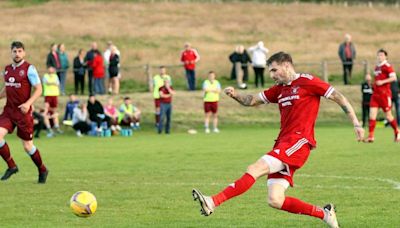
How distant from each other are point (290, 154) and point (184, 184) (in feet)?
19.6

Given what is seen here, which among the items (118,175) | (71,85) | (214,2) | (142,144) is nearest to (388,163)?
(118,175)

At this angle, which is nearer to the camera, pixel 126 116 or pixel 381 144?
pixel 381 144

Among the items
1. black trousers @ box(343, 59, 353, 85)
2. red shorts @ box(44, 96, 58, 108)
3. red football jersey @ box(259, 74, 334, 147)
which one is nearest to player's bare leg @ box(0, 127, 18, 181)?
red football jersey @ box(259, 74, 334, 147)

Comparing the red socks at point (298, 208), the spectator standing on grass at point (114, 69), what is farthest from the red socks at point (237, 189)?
the spectator standing on grass at point (114, 69)

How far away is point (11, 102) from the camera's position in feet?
56.9

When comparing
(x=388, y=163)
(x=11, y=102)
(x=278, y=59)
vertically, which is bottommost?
(x=388, y=163)

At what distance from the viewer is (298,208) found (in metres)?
11.4

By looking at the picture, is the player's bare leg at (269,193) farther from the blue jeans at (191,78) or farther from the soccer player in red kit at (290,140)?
the blue jeans at (191,78)

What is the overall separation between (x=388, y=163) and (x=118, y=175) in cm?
534

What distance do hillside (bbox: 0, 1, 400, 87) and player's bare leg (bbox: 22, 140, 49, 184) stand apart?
3459cm

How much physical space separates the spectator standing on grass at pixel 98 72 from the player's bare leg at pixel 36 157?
22388 millimetres

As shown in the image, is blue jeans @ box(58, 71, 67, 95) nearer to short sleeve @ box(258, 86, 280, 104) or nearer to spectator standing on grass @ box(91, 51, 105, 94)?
spectator standing on grass @ box(91, 51, 105, 94)

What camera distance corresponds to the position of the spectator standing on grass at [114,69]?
4003cm

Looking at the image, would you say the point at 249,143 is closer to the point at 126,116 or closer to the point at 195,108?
the point at 126,116
